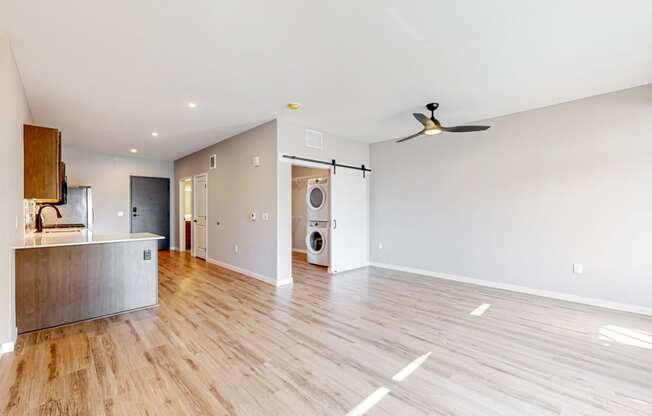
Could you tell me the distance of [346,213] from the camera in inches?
217

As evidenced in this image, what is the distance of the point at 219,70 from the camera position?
2.80 m

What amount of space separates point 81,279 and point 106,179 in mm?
4817

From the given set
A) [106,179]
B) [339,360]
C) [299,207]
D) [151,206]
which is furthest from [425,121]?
[106,179]

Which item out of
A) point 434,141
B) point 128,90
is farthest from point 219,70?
point 434,141

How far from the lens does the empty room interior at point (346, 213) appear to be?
195cm

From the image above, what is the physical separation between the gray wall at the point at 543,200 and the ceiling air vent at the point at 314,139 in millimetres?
1587

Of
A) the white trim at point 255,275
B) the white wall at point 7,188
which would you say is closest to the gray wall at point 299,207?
the white trim at point 255,275

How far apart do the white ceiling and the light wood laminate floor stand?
249 cm

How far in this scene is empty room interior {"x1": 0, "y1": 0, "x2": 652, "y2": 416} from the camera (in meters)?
1.95

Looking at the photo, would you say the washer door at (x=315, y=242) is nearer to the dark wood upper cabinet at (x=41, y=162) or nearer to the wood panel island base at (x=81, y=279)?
the wood panel island base at (x=81, y=279)

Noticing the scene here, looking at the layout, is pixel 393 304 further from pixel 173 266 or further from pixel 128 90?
pixel 173 266

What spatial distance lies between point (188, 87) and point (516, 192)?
446 cm

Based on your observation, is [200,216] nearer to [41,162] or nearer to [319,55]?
[41,162]

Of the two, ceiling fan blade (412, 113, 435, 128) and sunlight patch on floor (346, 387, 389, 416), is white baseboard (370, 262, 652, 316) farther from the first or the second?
sunlight patch on floor (346, 387, 389, 416)
